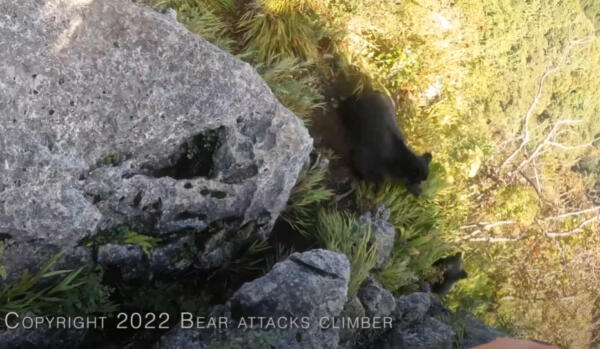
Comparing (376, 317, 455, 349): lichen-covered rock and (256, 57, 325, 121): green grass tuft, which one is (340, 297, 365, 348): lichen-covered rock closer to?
(376, 317, 455, 349): lichen-covered rock

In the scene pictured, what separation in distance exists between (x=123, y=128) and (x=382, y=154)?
3.21m

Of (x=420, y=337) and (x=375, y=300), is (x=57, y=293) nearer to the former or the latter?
(x=375, y=300)

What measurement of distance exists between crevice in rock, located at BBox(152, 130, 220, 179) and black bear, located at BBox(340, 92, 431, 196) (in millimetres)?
2397

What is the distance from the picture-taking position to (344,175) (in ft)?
17.9

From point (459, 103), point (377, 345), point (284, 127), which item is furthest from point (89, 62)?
point (459, 103)

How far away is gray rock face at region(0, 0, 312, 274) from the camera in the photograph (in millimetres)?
2721

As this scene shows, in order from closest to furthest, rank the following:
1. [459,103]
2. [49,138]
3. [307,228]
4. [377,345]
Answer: [49,138] → [377,345] → [307,228] → [459,103]

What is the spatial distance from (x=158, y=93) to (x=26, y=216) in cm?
113

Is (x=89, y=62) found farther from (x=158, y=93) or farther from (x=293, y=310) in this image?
(x=293, y=310)

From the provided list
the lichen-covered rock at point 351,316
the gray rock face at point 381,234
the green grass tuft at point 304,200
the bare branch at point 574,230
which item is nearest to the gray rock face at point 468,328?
the gray rock face at point 381,234

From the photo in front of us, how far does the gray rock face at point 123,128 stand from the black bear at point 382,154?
1.79m

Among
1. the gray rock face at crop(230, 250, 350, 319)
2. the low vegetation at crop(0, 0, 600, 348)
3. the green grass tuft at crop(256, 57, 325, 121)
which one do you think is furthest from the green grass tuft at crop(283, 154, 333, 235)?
the gray rock face at crop(230, 250, 350, 319)

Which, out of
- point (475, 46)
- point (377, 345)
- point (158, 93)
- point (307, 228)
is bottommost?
point (377, 345)

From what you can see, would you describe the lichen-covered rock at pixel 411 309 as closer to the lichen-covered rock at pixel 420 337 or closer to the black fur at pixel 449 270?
the lichen-covered rock at pixel 420 337
